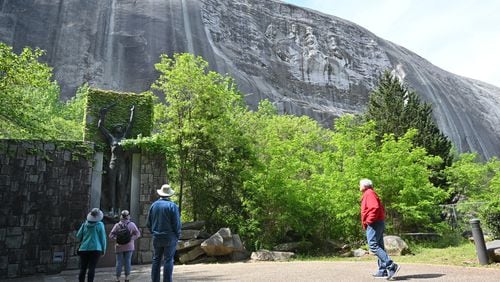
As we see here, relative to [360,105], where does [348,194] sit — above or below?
below

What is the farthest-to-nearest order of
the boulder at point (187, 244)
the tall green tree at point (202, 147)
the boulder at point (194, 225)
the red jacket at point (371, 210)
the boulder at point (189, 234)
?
the tall green tree at point (202, 147)
the boulder at point (194, 225)
the boulder at point (189, 234)
the boulder at point (187, 244)
the red jacket at point (371, 210)

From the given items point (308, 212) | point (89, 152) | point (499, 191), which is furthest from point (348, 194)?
point (499, 191)

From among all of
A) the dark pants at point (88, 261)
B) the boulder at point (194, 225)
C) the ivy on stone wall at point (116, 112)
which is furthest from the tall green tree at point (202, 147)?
the dark pants at point (88, 261)

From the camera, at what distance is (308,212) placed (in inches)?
489

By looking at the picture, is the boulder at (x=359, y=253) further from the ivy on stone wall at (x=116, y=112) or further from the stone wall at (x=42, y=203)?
the ivy on stone wall at (x=116, y=112)

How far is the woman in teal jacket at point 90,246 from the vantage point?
6211mm

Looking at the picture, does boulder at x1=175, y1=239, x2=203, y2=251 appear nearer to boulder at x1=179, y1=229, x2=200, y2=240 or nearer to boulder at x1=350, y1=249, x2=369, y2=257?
boulder at x1=179, y1=229, x2=200, y2=240

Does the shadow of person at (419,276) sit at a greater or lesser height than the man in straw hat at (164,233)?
lesser

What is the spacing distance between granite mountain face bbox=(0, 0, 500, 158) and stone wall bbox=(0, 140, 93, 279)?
22204 millimetres

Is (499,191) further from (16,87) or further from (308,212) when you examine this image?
(16,87)

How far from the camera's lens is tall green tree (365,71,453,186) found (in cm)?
2164

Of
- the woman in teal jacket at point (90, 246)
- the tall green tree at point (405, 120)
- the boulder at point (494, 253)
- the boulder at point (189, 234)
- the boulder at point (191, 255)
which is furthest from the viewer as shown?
the tall green tree at point (405, 120)

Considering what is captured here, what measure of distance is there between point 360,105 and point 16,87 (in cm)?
3918

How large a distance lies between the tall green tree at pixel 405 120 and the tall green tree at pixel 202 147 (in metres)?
10.7
